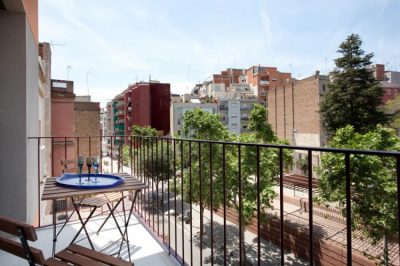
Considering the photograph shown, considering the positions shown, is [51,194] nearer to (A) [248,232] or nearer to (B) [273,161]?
(B) [273,161]

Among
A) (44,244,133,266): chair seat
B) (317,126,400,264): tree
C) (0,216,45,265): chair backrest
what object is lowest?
(317,126,400,264): tree

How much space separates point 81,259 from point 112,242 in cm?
128

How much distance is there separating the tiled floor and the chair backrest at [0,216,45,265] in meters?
1.34

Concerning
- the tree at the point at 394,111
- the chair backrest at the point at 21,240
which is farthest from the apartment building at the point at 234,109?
the chair backrest at the point at 21,240

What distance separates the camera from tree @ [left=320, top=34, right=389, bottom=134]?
2178 cm

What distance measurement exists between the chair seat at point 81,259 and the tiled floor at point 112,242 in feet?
2.70

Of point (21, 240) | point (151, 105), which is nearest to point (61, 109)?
point (21, 240)

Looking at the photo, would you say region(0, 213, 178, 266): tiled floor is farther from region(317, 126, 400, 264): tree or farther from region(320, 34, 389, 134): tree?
region(320, 34, 389, 134): tree

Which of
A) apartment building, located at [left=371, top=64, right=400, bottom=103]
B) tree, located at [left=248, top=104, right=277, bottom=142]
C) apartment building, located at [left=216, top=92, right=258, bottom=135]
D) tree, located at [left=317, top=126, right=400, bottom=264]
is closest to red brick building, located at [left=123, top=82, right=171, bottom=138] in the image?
apartment building, located at [left=216, top=92, right=258, bottom=135]

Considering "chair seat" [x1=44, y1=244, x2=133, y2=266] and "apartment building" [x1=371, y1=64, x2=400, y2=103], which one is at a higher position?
"apartment building" [x1=371, y1=64, x2=400, y2=103]

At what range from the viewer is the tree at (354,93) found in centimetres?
2178

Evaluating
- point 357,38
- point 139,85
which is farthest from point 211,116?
point 139,85

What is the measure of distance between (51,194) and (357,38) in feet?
87.4

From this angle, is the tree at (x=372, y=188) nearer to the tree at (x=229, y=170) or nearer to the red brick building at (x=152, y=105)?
the tree at (x=229, y=170)
